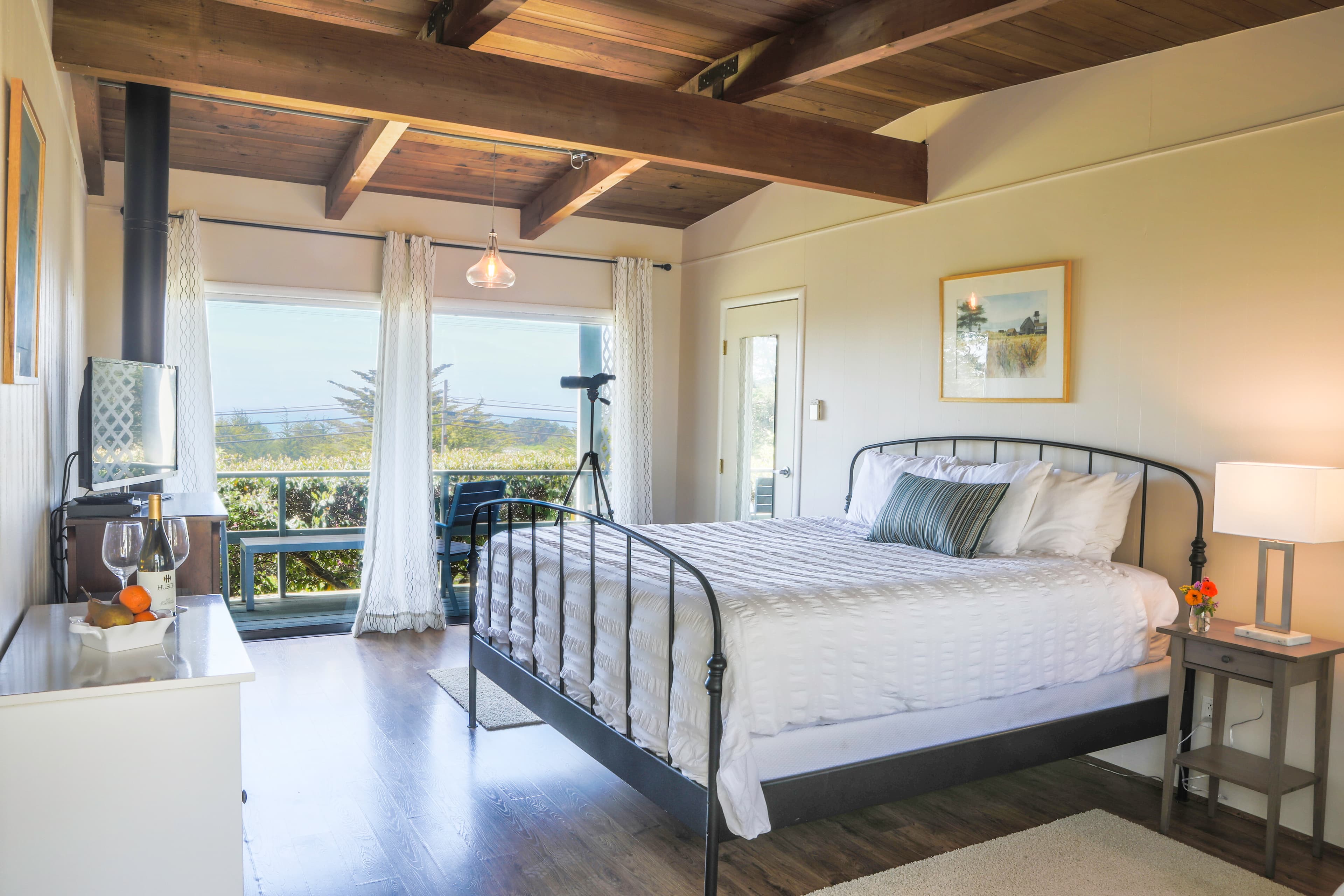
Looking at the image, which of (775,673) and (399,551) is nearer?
(775,673)

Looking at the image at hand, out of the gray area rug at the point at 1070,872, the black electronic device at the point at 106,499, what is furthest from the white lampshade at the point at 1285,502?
the black electronic device at the point at 106,499

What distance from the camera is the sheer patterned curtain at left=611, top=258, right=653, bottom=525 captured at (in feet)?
20.1

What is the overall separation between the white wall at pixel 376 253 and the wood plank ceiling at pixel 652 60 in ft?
0.39

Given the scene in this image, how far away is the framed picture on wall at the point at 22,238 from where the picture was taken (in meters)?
1.91

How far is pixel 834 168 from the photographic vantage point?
4195 mm

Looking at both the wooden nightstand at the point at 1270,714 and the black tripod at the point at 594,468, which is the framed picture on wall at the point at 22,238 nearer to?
the black tripod at the point at 594,468

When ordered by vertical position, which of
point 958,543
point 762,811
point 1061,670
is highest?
point 958,543

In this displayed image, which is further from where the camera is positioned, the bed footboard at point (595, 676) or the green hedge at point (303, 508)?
the green hedge at point (303, 508)

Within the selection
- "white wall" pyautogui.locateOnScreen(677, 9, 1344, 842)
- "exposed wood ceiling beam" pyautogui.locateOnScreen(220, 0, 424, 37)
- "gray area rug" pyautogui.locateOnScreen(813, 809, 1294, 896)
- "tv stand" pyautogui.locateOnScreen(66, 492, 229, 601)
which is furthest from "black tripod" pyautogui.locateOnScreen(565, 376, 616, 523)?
"gray area rug" pyautogui.locateOnScreen(813, 809, 1294, 896)

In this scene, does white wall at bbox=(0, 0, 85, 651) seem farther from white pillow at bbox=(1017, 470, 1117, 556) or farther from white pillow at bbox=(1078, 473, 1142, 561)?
white pillow at bbox=(1078, 473, 1142, 561)

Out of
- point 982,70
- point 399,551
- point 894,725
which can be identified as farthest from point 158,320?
point 982,70

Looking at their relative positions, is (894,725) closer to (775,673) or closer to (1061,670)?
(775,673)

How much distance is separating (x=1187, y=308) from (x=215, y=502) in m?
3.75

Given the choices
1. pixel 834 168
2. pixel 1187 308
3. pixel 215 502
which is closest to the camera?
pixel 1187 308
